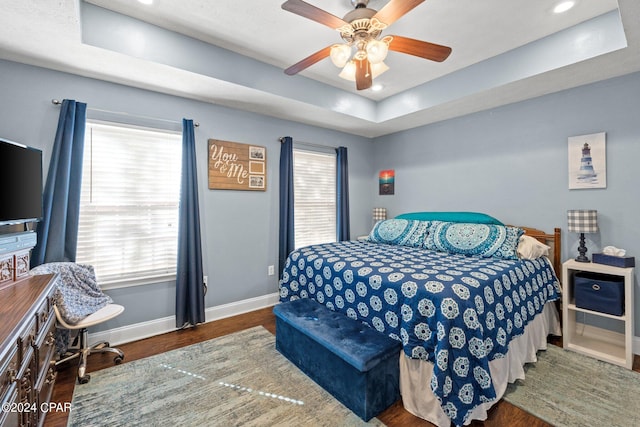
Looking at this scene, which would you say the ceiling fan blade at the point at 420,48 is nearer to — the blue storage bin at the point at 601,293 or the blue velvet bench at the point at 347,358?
the blue velvet bench at the point at 347,358

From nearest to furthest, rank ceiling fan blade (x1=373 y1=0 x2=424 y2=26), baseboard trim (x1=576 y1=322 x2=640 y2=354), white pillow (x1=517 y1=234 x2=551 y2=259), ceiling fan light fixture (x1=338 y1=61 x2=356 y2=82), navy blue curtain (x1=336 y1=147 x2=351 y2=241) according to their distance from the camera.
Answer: ceiling fan blade (x1=373 y1=0 x2=424 y2=26) < ceiling fan light fixture (x1=338 y1=61 x2=356 y2=82) < baseboard trim (x1=576 y1=322 x2=640 y2=354) < white pillow (x1=517 y1=234 x2=551 y2=259) < navy blue curtain (x1=336 y1=147 x2=351 y2=241)

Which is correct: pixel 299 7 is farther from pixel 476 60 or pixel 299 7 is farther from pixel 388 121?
pixel 388 121

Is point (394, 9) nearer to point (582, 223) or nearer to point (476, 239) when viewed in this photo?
point (476, 239)

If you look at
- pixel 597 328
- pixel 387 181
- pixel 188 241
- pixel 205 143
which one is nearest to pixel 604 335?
pixel 597 328

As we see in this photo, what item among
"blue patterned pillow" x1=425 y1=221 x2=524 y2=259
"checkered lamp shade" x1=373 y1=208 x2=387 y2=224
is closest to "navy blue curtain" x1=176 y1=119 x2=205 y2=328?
"blue patterned pillow" x1=425 y1=221 x2=524 y2=259

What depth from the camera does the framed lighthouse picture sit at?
267 centimetres

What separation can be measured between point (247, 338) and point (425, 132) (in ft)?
11.5

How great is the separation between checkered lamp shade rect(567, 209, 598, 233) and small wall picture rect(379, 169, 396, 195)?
229cm

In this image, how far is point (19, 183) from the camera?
Result: 1.90 meters

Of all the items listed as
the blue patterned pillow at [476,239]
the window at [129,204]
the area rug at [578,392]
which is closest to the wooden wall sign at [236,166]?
the window at [129,204]

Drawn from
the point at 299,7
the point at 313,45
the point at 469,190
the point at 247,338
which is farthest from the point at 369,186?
the point at 299,7

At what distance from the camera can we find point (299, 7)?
165 centimetres

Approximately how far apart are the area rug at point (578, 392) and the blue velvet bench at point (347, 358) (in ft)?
2.81

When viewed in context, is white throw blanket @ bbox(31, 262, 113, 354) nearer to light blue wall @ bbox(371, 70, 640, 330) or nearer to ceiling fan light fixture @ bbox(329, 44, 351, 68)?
ceiling fan light fixture @ bbox(329, 44, 351, 68)
